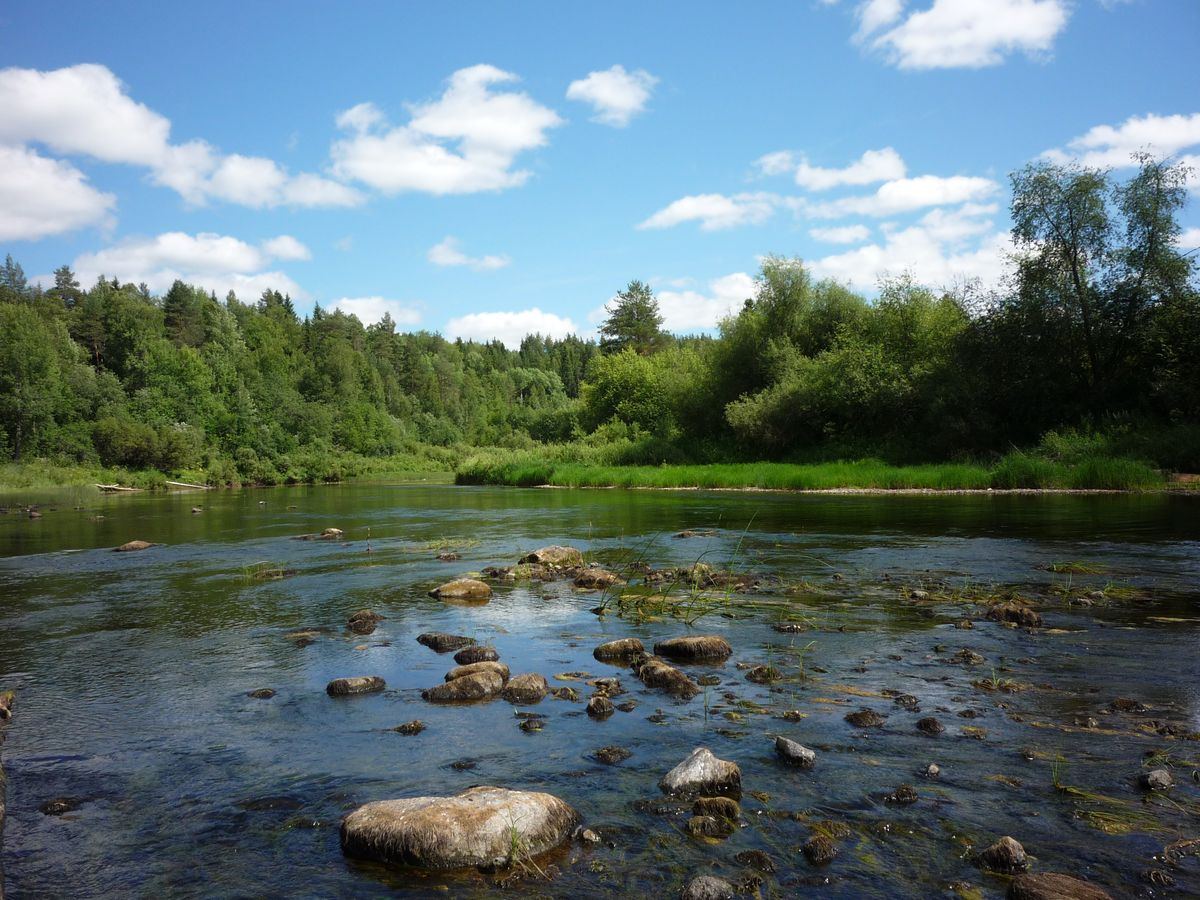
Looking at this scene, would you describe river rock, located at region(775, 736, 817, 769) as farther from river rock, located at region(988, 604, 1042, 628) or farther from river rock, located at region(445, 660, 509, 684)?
river rock, located at region(988, 604, 1042, 628)

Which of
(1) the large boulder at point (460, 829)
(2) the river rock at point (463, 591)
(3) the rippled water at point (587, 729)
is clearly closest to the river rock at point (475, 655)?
(3) the rippled water at point (587, 729)

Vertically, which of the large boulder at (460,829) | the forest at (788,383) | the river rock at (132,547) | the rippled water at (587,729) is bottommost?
the rippled water at (587,729)

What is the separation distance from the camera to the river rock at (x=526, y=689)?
8.42 meters

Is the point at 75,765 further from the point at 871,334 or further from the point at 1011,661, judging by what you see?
the point at 871,334

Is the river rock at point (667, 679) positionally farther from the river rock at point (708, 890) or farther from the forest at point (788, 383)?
the forest at point (788, 383)

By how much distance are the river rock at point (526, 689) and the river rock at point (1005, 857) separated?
4.60 metres

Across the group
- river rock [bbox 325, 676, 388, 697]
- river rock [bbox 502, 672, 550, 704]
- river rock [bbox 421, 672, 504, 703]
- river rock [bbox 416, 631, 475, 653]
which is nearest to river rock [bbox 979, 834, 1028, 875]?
river rock [bbox 502, 672, 550, 704]

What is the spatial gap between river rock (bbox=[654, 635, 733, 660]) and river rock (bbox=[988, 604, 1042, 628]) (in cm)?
427

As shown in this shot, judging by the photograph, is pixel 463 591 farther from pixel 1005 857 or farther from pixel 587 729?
pixel 1005 857

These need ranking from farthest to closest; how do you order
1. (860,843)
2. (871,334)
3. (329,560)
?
1. (871,334)
2. (329,560)
3. (860,843)

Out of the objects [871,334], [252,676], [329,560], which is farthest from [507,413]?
[252,676]

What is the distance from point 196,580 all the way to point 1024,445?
1651 inches

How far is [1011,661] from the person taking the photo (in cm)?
930

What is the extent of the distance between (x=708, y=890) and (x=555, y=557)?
13102mm
